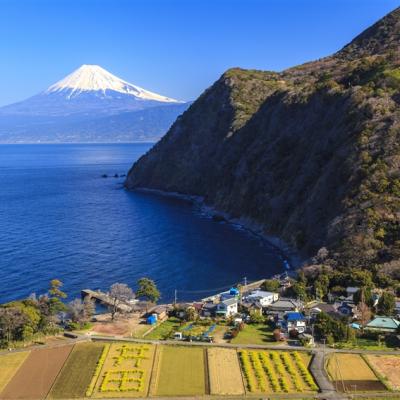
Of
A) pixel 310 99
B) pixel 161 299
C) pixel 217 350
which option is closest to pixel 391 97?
pixel 310 99

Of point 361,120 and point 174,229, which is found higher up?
point 361,120

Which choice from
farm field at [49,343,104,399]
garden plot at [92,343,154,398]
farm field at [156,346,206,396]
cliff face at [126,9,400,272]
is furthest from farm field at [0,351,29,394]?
cliff face at [126,9,400,272]

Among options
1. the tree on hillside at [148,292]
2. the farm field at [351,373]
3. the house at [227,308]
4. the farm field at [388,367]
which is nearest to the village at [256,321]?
the house at [227,308]

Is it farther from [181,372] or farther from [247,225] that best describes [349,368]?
[247,225]

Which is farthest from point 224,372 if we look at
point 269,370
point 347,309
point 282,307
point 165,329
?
point 347,309

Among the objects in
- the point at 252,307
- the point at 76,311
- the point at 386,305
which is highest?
the point at 386,305

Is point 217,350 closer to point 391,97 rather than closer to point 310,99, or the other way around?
point 391,97
